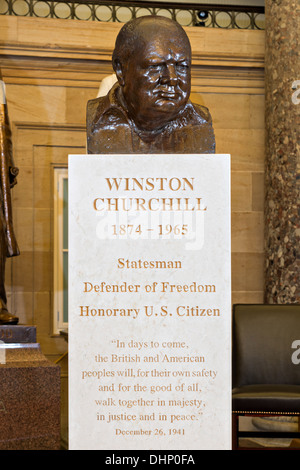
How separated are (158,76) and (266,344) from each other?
2194mm

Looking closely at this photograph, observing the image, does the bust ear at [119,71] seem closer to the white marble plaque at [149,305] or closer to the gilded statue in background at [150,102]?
the gilded statue in background at [150,102]

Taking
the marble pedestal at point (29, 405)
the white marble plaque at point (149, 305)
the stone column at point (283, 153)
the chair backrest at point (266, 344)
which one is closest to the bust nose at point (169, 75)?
the white marble plaque at point (149, 305)

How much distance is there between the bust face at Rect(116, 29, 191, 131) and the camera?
277 cm

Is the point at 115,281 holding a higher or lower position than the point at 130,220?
lower

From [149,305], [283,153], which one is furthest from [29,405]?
[283,153]

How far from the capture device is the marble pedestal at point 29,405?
3441 mm

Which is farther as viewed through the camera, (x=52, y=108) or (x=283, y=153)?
(x=52, y=108)

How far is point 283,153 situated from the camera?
5121 mm

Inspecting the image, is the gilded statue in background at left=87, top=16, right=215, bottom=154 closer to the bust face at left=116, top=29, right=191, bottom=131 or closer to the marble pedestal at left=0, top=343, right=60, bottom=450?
the bust face at left=116, top=29, right=191, bottom=131

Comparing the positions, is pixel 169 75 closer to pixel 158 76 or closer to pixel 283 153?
pixel 158 76

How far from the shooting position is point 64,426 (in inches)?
195

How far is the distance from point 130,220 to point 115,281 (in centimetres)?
22
